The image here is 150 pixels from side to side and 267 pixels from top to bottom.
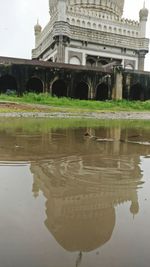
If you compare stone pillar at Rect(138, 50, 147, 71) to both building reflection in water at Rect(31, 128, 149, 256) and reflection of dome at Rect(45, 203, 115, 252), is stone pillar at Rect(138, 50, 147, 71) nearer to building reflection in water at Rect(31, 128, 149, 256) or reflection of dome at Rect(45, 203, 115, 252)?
building reflection in water at Rect(31, 128, 149, 256)

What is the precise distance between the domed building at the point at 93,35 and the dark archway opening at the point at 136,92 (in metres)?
4.47

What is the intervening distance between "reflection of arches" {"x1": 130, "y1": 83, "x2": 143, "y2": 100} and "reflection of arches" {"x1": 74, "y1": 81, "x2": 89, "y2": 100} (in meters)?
5.30

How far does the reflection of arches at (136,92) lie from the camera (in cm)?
3437

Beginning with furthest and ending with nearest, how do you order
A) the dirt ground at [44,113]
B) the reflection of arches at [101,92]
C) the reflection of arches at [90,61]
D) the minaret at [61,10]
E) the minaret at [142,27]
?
the minaret at [142,27] < the reflection of arches at [90,61] < the minaret at [61,10] < the reflection of arches at [101,92] < the dirt ground at [44,113]

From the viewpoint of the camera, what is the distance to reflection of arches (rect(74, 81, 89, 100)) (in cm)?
3262

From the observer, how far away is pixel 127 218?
3.19 meters

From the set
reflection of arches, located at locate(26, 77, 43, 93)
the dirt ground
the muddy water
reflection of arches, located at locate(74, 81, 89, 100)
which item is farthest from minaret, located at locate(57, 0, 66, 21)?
the muddy water

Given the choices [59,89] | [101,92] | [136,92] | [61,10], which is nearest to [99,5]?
[61,10]

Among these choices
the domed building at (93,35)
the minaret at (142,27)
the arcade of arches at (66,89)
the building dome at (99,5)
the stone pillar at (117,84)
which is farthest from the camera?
the minaret at (142,27)

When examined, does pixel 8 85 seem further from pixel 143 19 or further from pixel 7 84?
pixel 143 19

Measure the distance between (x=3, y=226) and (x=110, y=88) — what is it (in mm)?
29733

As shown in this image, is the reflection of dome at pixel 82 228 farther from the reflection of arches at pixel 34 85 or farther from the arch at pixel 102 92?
the arch at pixel 102 92

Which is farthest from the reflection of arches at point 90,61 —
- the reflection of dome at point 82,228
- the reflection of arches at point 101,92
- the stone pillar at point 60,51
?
the reflection of dome at point 82,228

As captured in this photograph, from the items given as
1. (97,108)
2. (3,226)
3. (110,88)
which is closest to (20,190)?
(3,226)
